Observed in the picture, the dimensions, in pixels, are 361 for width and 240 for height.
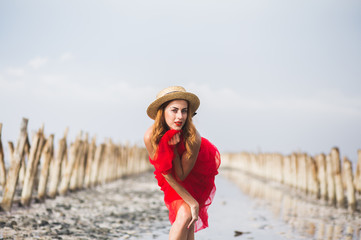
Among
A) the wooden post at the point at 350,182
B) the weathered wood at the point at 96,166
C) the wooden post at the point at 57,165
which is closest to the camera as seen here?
the wooden post at the point at 57,165

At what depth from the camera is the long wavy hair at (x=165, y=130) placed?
2.85 metres

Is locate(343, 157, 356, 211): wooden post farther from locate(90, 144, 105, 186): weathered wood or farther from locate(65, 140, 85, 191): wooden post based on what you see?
locate(90, 144, 105, 186): weathered wood

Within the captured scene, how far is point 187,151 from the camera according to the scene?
9.34 feet

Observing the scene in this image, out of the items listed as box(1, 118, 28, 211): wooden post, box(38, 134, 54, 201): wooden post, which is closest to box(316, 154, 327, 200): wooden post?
box(38, 134, 54, 201): wooden post

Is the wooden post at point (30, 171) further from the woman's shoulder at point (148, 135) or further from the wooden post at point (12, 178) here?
the woman's shoulder at point (148, 135)

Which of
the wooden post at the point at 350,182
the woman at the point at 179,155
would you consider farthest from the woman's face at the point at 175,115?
the wooden post at the point at 350,182

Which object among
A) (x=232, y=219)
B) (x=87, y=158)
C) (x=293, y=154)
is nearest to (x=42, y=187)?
(x=87, y=158)

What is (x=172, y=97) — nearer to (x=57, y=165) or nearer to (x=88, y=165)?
(x=57, y=165)

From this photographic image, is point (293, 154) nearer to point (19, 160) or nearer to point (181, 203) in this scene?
point (19, 160)

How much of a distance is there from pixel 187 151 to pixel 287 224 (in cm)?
475

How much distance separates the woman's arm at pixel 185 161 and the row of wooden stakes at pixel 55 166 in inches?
164

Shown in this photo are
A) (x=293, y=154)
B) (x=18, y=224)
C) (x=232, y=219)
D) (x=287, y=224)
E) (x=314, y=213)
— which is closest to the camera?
(x=18, y=224)

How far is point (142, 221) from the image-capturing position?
6.61 m

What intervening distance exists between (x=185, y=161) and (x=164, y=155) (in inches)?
Result: 7.7
